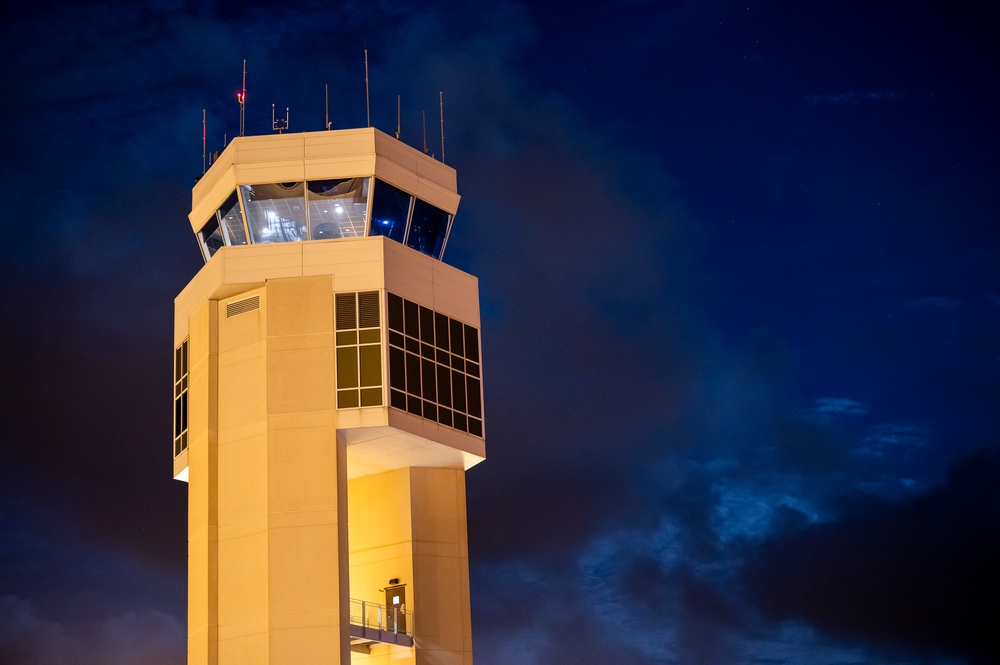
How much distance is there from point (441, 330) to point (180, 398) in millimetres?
10071

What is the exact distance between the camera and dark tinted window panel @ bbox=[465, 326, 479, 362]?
5609 cm

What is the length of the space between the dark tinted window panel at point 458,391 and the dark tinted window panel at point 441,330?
110 centimetres

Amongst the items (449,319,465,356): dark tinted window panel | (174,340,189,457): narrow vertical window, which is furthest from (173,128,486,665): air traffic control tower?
(174,340,189,457): narrow vertical window

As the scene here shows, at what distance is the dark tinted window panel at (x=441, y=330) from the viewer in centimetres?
5484

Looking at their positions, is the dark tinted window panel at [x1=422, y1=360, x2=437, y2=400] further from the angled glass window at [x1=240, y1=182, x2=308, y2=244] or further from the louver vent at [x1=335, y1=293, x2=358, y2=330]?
the angled glass window at [x1=240, y1=182, x2=308, y2=244]

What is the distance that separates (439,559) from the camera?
55219mm

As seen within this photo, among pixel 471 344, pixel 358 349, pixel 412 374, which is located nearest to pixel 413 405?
pixel 412 374

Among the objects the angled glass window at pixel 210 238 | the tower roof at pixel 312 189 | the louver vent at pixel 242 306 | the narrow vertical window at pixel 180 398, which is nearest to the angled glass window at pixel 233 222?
the tower roof at pixel 312 189

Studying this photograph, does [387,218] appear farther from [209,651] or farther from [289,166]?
[209,651]

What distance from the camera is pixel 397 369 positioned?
5247 cm

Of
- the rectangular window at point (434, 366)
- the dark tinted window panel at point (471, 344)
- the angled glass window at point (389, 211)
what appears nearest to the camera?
the rectangular window at point (434, 366)

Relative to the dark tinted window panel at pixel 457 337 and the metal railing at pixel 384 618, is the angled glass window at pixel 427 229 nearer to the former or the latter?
the dark tinted window panel at pixel 457 337

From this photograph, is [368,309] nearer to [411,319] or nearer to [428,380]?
[411,319]

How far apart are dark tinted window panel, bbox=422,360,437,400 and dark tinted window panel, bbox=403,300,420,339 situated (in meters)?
1.06
